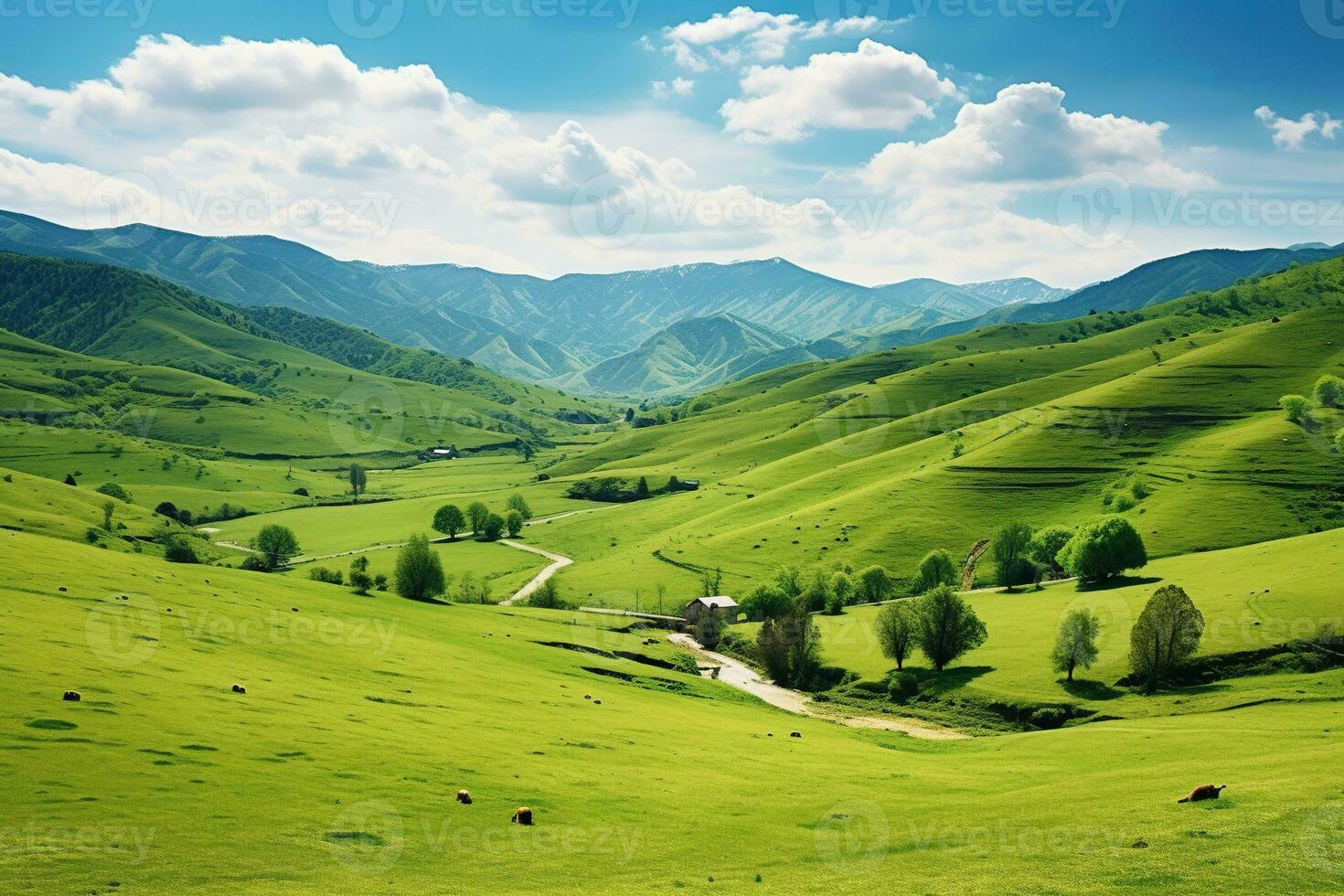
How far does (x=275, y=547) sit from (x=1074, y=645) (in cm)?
14048

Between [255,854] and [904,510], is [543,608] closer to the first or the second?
[904,510]

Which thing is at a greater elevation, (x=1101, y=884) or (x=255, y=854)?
(x=255, y=854)

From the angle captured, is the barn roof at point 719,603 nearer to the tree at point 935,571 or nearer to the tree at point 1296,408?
the tree at point 935,571

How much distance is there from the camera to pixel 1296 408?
537ft

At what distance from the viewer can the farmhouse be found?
123 meters

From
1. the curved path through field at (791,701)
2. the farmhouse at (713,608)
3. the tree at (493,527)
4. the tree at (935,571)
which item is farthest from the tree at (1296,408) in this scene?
the tree at (493,527)

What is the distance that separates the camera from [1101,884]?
994 inches

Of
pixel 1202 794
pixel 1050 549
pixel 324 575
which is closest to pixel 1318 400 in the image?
pixel 1050 549

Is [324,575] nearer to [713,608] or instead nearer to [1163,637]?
[713,608]

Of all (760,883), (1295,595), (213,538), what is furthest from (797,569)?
(213,538)

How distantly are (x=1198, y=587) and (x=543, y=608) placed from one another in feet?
289

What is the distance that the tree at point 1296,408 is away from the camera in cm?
16110

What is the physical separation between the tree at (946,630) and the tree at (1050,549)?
42596 mm

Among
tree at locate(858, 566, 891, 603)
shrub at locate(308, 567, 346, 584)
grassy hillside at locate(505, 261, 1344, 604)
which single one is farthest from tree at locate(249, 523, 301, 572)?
tree at locate(858, 566, 891, 603)
